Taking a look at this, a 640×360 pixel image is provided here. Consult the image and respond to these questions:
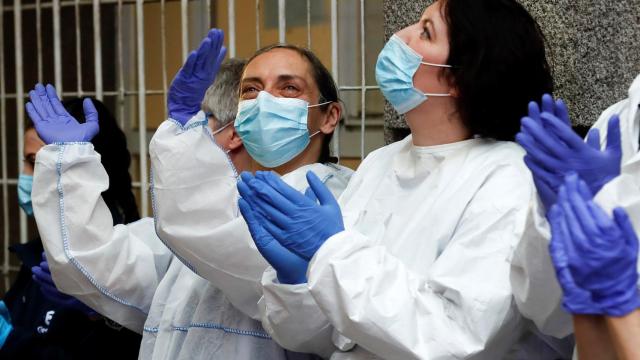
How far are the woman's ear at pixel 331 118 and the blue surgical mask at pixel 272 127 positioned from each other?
0.13 metres

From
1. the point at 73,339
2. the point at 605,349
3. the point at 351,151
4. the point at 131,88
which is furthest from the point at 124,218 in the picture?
the point at 605,349

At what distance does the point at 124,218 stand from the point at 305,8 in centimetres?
126

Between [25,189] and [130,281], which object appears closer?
[130,281]

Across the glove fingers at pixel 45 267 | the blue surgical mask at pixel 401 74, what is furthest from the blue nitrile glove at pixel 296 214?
the glove fingers at pixel 45 267

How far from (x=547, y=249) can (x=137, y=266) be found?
169 centimetres

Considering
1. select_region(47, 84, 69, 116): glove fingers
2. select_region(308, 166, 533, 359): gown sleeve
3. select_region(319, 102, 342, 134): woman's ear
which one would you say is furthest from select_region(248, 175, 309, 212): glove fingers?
select_region(47, 84, 69, 116): glove fingers

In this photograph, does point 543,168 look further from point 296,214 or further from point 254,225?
point 254,225

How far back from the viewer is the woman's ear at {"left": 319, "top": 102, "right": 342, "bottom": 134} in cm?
318

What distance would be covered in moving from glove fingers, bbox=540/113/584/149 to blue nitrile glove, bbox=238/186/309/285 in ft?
2.60

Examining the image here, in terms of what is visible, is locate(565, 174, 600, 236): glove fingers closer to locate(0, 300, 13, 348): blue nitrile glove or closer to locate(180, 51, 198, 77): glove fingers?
locate(180, 51, 198, 77): glove fingers

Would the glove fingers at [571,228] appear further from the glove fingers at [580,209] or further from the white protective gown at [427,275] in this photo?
the white protective gown at [427,275]

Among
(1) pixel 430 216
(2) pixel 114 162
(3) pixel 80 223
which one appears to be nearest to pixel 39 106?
(3) pixel 80 223

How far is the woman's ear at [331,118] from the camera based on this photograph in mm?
3182

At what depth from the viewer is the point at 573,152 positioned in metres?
1.79
